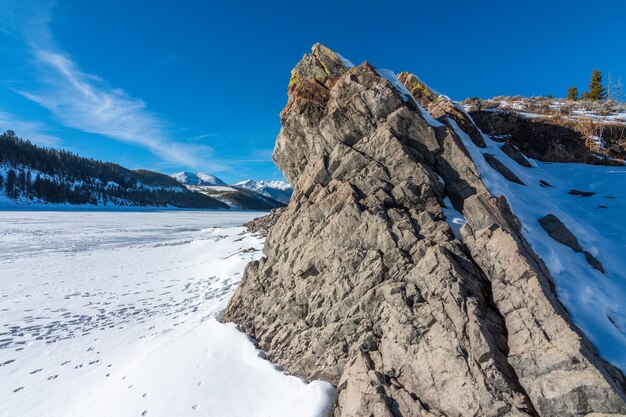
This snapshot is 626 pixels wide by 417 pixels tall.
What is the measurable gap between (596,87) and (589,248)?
70.3 metres

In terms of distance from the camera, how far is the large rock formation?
6.25 metres

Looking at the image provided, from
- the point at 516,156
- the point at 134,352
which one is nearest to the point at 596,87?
the point at 516,156

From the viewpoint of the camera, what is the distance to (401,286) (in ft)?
27.7

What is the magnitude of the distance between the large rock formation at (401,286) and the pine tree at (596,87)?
2732 inches

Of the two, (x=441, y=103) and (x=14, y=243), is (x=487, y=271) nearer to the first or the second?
(x=441, y=103)

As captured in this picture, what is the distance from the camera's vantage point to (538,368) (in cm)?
614

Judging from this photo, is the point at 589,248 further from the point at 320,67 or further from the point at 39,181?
the point at 39,181

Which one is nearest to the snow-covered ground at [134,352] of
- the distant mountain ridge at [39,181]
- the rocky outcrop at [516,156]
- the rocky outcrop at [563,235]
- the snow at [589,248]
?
the snow at [589,248]

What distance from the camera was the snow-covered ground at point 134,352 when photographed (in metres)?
8.45

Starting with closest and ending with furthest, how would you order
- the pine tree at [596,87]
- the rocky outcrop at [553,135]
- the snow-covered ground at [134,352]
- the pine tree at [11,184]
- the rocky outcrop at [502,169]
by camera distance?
1. the snow-covered ground at [134,352]
2. the rocky outcrop at [502,169]
3. the rocky outcrop at [553,135]
4. the pine tree at [596,87]
5. the pine tree at [11,184]

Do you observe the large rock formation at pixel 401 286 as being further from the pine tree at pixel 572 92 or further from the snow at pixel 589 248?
the pine tree at pixel 572 92

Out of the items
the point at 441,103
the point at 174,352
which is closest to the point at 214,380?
the point at 174,352

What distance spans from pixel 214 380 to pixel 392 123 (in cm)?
1132

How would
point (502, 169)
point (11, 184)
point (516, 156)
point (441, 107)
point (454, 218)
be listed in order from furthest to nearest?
point (11, 184)
point (516, 156)
point (441, 107)
point (502, 169)
point (454, 218)
